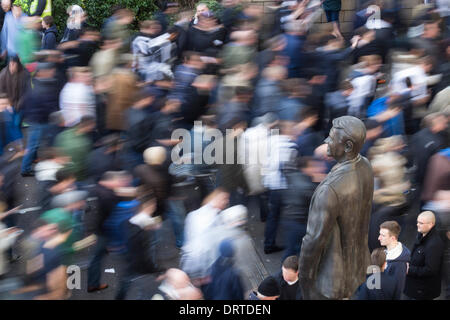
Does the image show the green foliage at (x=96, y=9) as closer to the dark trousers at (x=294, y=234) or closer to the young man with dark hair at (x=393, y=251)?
the dark trousers at (x=294, y=234)

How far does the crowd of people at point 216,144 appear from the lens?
21.6 ft

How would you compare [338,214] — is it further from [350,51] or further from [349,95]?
[350,51]

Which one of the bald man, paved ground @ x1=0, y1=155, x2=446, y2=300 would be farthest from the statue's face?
paved ground @ x1=0, y1=155, x2=446, y2=300

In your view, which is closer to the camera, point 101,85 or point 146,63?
point 101,85

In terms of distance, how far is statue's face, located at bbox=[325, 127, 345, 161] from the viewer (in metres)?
4.57

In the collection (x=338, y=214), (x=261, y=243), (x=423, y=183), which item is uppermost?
(x=338, y=214)

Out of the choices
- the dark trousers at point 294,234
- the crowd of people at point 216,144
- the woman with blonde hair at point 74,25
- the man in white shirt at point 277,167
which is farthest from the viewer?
the woman with blonde hair at point 74,25

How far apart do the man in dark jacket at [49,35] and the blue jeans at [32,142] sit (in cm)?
294

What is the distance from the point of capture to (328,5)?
1495 centimetres

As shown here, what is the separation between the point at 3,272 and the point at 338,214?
3832mm

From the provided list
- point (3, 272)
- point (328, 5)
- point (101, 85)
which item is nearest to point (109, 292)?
point (3, 272)

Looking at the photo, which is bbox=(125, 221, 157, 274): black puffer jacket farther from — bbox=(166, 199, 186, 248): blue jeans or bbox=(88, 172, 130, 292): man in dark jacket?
bbox=(166, 199, 186, 248): blue jeans

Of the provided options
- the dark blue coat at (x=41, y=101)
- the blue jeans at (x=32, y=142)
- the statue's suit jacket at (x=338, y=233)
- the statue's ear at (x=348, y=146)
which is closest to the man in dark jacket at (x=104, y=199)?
the dark blue coat at (x=41, y=101)

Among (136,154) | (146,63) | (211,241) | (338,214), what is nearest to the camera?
(338,214)
